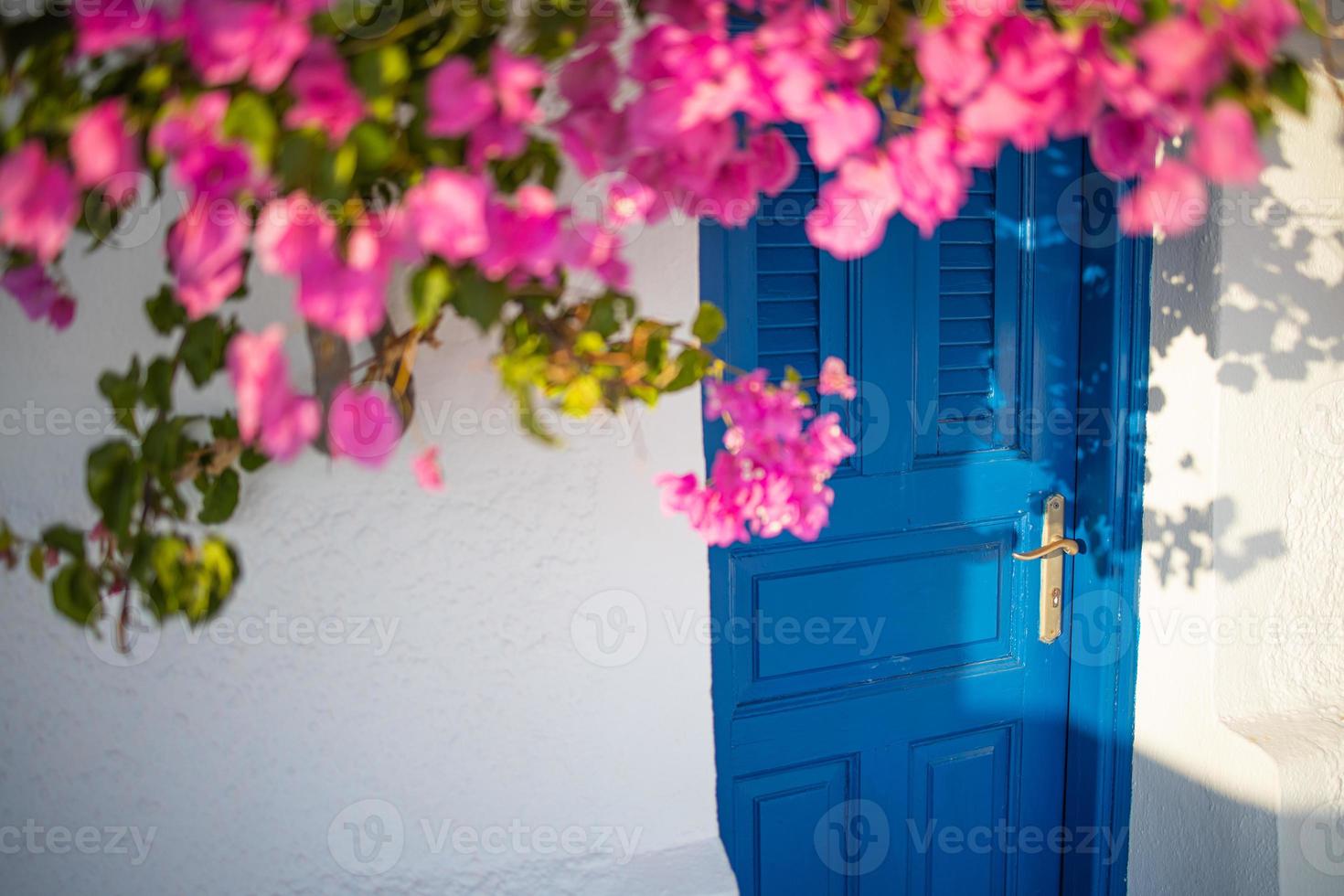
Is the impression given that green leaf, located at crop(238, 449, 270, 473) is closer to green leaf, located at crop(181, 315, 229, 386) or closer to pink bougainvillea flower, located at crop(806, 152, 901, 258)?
green leaf, located at crop(181, 315, 229, 386)

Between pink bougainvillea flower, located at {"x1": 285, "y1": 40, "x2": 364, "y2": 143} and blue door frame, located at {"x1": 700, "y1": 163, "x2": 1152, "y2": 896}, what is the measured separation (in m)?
1.65

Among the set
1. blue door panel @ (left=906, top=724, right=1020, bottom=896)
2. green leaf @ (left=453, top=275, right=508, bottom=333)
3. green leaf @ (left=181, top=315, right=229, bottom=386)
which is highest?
green leaf @ (left=453, top=275, right=508, bottom=333)

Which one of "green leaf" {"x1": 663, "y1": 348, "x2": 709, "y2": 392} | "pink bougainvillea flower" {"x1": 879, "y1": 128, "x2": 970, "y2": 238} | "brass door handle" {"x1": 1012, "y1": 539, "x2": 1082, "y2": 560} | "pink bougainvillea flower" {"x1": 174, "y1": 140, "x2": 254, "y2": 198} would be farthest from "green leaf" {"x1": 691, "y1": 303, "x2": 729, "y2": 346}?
"brass door handle" {"x1": 1012, "y1": 539, "x2": 1082, "y2": 560}

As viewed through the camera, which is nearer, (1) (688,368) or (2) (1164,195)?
(2) (1164,195)

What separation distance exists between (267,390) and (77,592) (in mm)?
614

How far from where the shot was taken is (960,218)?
227 centimetres

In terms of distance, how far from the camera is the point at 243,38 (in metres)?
0.78

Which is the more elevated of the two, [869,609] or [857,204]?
[857,204]

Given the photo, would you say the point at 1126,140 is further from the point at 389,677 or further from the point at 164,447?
the point at 389,677

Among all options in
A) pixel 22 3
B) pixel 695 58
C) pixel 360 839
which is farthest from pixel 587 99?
pixel 360 839

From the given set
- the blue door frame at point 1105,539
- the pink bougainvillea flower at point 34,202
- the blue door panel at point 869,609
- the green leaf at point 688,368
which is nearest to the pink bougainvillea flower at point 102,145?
the pink bougainvillea flower at point 34,202

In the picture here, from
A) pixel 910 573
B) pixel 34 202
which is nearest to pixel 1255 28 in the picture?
pixel 34 202

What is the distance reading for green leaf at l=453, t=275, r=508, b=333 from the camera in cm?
94

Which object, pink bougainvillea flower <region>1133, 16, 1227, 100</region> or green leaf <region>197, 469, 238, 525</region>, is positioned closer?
pink bougainvillea flower <region>1133, 16, 1227, 100</region>
